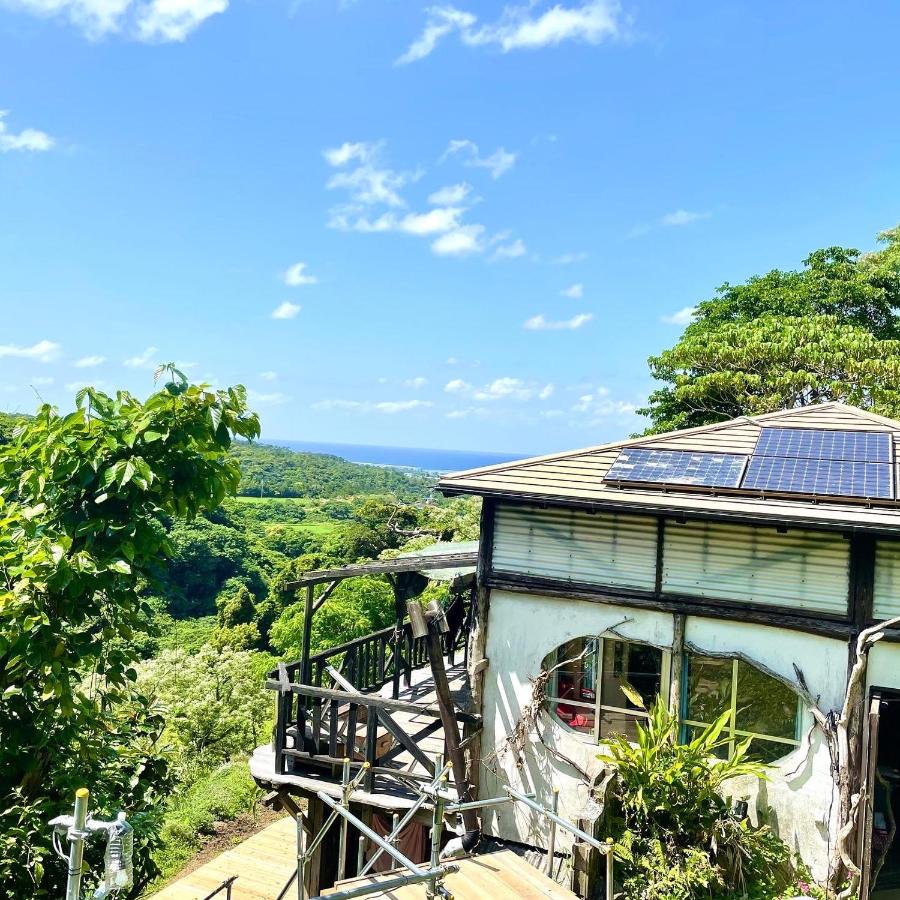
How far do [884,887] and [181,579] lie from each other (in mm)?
61030

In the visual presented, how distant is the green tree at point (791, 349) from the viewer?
66.0 feet

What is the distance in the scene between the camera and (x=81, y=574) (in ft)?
14.0

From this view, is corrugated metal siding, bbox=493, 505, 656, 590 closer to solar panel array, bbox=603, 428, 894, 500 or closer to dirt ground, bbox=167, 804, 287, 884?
solar panel array, bbox=603, 428, 894, 500

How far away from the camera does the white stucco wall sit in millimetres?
7777

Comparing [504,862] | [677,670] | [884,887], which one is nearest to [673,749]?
[677,670]

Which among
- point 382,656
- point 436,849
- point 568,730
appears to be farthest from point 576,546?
point 382,656

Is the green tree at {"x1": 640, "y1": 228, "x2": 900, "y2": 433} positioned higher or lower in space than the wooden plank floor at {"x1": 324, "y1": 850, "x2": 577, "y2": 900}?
higher

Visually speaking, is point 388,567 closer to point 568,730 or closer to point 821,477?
point 568,730

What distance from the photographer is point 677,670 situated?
27.7 ft

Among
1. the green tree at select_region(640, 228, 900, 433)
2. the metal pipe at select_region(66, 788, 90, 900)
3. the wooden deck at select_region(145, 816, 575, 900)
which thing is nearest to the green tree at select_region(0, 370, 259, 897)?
the metal pipe at select_region(66, 788, 90, 900)

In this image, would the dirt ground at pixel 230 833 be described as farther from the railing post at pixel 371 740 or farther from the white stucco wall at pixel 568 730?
the white stucco wall at pixel 568 730

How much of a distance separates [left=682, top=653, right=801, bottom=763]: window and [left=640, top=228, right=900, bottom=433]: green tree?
45.2 feet

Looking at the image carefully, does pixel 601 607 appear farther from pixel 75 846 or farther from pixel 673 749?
pixel 75 846

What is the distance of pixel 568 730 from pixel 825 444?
4.89 meters
